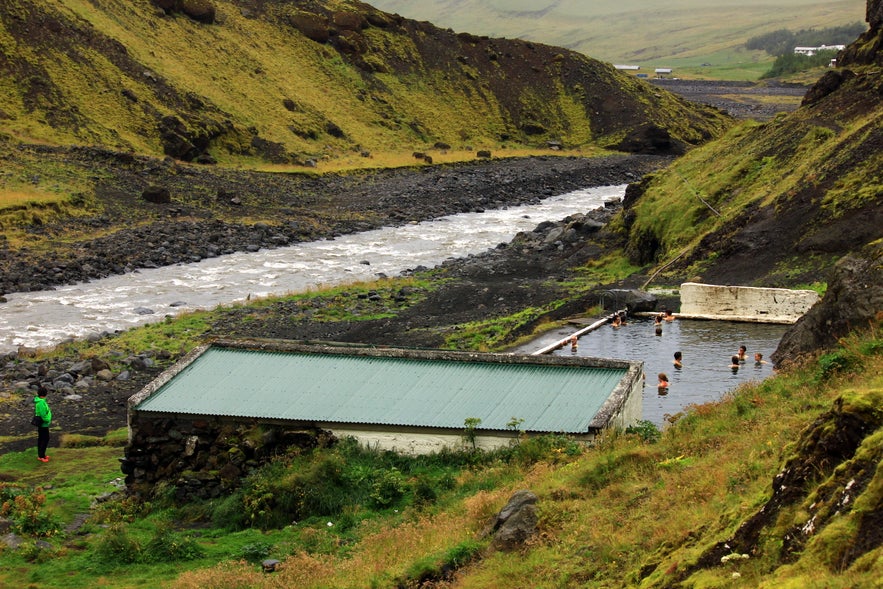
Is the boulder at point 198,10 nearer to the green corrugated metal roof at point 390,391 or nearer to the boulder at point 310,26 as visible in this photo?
the boulder at point 310,26

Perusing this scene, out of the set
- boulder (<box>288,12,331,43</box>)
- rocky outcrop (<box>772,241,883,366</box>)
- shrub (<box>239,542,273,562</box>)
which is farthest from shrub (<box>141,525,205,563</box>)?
boulder (<box>288,12,331,43</box>)

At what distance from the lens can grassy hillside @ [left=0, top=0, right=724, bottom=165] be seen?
220 ft

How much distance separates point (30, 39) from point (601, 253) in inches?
1782

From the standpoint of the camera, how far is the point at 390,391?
17.8 metres

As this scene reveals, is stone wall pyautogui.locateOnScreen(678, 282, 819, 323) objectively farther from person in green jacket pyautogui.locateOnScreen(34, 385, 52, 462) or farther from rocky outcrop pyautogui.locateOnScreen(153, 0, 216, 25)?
rocky outcrop pyautogui.locateOnScreen(153, 0, 216, 25)

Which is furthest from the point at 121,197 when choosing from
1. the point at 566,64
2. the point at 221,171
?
the point at 566,64

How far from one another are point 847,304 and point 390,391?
796cm

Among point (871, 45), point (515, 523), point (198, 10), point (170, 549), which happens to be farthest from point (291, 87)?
point (515, 523)

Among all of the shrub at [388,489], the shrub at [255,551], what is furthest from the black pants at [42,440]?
the shrub at [388,489]

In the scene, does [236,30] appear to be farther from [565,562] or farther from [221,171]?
[565,562]

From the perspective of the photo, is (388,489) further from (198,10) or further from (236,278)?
(198,10)

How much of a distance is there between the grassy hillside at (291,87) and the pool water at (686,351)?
1739 inches

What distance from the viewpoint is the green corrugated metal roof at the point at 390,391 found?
16.8 m

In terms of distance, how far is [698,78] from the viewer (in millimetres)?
181875
